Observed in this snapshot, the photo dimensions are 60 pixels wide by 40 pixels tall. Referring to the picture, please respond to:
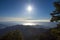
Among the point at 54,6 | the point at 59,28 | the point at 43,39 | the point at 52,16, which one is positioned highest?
the point at 54,6

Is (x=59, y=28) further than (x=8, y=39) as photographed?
Yes

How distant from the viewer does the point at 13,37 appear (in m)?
10.3

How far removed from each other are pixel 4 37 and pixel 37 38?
28.5 ft

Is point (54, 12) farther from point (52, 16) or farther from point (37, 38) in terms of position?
point (37, 38)

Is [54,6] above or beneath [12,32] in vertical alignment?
above

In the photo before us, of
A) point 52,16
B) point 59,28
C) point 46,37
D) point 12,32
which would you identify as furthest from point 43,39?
point 12,32

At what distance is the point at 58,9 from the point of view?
13.4 metres

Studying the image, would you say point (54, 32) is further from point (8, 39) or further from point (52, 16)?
point (8, 39)

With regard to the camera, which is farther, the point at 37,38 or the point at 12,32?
the point at 37,38

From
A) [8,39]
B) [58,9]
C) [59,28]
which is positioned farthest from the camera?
[59,28]

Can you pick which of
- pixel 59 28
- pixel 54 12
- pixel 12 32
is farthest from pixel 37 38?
pixel 12 32

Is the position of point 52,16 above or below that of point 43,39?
above

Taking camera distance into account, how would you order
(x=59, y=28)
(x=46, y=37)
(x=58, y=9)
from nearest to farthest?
(x=58, y=9), (x=59, y=28), (x=46, y=37)

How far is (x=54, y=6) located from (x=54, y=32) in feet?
9.35
